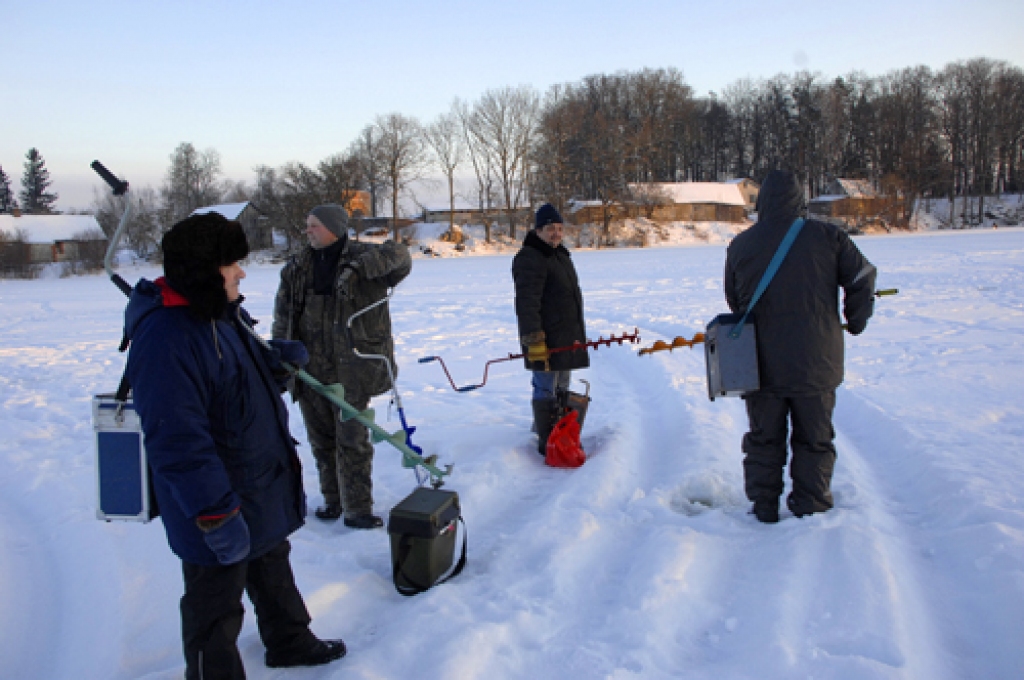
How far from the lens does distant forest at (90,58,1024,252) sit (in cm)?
5888

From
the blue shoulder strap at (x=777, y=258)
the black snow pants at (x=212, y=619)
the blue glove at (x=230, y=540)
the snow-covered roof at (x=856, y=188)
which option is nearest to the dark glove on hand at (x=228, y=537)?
the blue glove at (x=230, y=540)

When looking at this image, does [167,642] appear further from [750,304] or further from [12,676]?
[750,304]

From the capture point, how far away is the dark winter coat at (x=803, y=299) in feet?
12.0

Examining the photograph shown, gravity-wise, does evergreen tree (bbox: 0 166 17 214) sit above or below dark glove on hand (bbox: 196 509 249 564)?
above

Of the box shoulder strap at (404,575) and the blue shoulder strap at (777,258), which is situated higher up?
the blue shoulder strap at (777,258)

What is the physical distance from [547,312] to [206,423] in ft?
10.7

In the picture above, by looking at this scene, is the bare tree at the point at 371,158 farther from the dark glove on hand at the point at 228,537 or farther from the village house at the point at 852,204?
the dark glove on hand at the point at 228,537

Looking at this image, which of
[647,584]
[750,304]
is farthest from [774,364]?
[647,584]

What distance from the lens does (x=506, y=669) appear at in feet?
8.71

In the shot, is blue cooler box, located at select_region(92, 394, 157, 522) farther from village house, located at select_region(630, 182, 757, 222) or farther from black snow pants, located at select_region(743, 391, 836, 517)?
village house, located at select_region(630, 182, 757, 222)

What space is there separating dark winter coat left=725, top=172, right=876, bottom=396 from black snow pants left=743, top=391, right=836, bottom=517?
0.37 feet

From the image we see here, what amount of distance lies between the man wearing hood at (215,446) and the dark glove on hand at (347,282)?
4.31ft

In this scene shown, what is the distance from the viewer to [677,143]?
77000 millimetres

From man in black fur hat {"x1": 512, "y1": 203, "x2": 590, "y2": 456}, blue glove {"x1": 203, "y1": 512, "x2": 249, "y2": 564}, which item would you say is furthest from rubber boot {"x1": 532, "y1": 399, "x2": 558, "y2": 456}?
blue glove {"x1": 203, "y1": 512, "x2": 249, "y2": 564}
